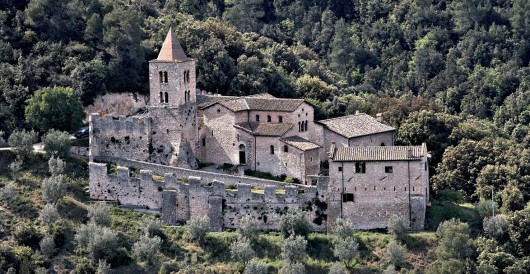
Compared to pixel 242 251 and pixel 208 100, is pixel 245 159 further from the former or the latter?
pixel 242 251

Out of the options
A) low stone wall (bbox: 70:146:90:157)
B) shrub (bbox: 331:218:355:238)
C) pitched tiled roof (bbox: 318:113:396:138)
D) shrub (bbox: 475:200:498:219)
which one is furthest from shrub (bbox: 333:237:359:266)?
low stone wall (bbox: 70:146:90:157)

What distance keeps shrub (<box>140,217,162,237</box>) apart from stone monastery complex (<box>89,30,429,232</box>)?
120 centimetres

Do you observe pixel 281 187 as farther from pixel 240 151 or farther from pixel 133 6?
pixel 133 6

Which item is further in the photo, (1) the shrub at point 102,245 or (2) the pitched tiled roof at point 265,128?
(2) the pitched tiled roof at point 265,128

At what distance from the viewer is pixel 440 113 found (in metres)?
85.2

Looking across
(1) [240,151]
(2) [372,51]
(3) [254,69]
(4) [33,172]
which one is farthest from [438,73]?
(4) [33,172]

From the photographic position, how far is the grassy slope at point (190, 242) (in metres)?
70.9

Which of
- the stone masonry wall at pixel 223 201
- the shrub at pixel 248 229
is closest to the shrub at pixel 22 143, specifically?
the stone masonry wall at pixel 223 201

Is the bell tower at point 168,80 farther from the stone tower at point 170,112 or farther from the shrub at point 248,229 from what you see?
the shrub at point 248,229

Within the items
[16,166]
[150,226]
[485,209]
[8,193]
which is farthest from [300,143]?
[8,193]

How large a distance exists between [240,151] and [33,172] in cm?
1206

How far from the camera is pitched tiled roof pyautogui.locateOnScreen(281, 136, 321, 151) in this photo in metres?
75.7

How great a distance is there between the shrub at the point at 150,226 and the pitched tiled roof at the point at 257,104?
9.13 meters

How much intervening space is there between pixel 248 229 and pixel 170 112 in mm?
10098
